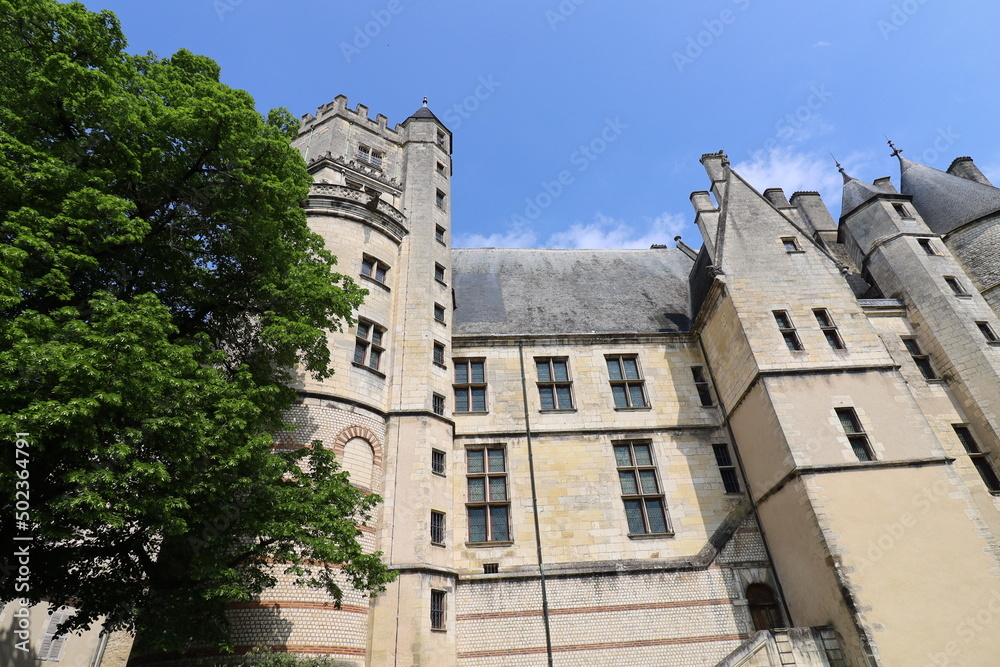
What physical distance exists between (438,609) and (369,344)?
23.0ft

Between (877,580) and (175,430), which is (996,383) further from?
(175,430)

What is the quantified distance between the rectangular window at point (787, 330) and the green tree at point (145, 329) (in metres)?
12.2

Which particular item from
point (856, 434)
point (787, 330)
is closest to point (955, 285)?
point (787, 330)

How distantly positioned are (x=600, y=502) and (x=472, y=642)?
4936 millimetres

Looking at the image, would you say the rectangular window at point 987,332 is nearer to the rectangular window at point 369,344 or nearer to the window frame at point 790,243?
the window frame at point 790,243

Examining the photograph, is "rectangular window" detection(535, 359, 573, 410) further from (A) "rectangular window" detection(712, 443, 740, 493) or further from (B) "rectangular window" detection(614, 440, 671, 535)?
(A) "rectangular window" detection(712, 443, 740, 493)

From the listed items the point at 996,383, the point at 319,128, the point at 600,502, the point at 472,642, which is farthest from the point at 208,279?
the point at 996,383

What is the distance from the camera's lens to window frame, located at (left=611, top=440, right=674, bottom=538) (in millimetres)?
14961

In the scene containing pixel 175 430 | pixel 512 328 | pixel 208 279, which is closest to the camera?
pixel 175 430

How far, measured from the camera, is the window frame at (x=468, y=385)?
16781mm

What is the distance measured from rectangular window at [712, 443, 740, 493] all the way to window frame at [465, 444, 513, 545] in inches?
246

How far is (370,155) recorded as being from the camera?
22.1 m

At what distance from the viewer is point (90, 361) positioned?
6949 mm

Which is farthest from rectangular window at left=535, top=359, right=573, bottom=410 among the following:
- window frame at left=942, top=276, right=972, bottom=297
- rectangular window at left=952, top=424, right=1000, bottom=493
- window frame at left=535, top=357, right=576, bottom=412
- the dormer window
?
window frame at left=942, top=276, right=972, bottom=297
